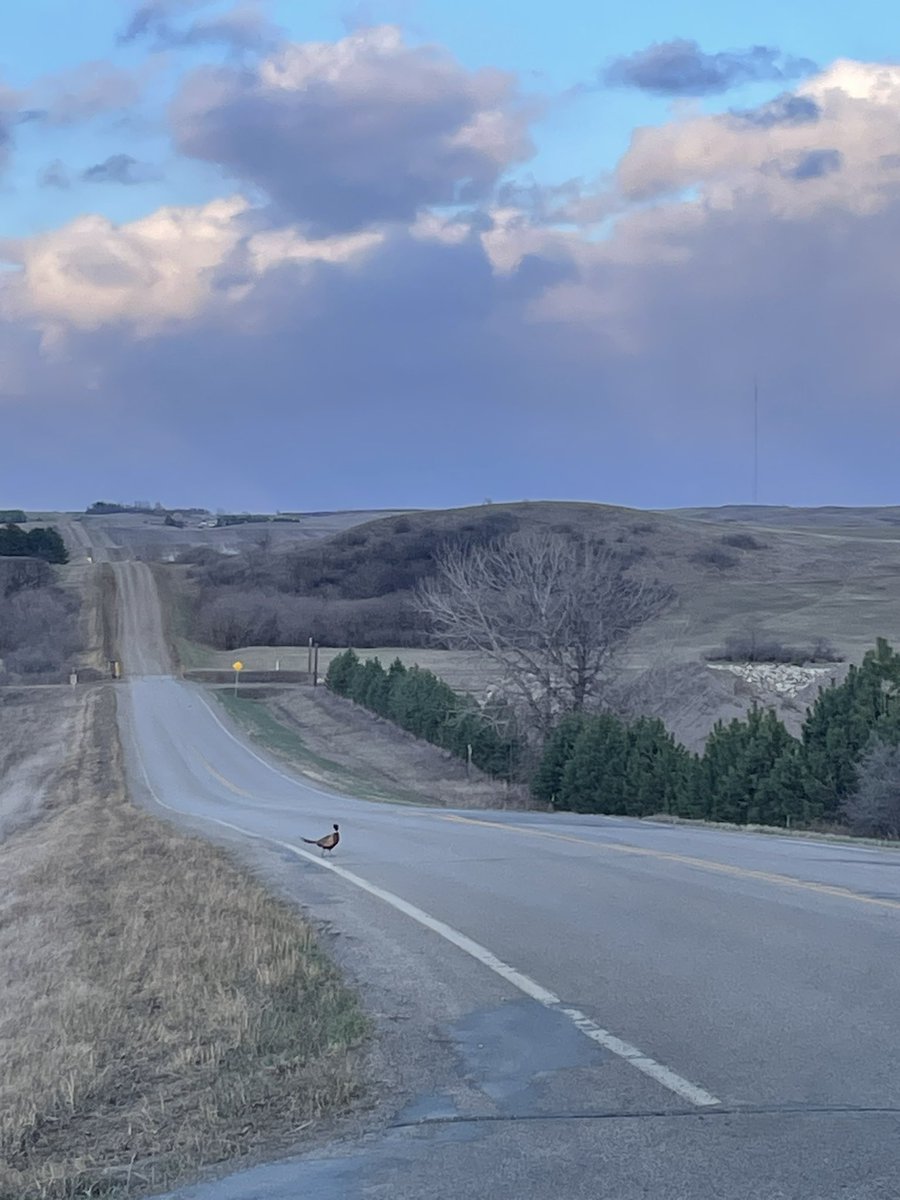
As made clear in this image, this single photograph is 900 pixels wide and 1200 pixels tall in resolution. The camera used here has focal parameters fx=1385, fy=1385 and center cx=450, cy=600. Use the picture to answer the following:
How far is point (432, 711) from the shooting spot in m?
53.7

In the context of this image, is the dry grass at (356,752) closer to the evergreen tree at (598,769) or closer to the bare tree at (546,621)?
the bare tree at (546,621)

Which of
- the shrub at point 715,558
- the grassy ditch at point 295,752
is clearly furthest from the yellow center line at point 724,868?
the shrub at point 715,558

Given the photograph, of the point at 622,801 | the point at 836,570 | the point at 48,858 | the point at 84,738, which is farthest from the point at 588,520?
the point at 48,858

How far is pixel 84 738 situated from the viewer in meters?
54.7

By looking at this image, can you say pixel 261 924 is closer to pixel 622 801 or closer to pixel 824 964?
pixel 824 964

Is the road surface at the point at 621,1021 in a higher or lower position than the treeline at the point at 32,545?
lower

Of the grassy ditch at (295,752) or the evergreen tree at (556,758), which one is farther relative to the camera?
the grassy ditch at (295,752)

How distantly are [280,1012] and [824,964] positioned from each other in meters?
3.51

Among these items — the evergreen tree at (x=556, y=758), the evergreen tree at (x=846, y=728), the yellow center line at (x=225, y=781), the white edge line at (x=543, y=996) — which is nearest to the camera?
the white edge line at (x=543, y=996)

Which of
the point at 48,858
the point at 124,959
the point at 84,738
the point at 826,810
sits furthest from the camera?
the point at 84,738

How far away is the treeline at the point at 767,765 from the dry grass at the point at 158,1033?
664 inches

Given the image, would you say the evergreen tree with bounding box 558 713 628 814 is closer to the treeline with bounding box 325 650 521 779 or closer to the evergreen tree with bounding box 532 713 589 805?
the evergreen tree with bounding box 532 713 589 805

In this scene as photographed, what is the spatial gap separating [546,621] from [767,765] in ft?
48.8

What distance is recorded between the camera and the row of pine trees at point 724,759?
2934cm
